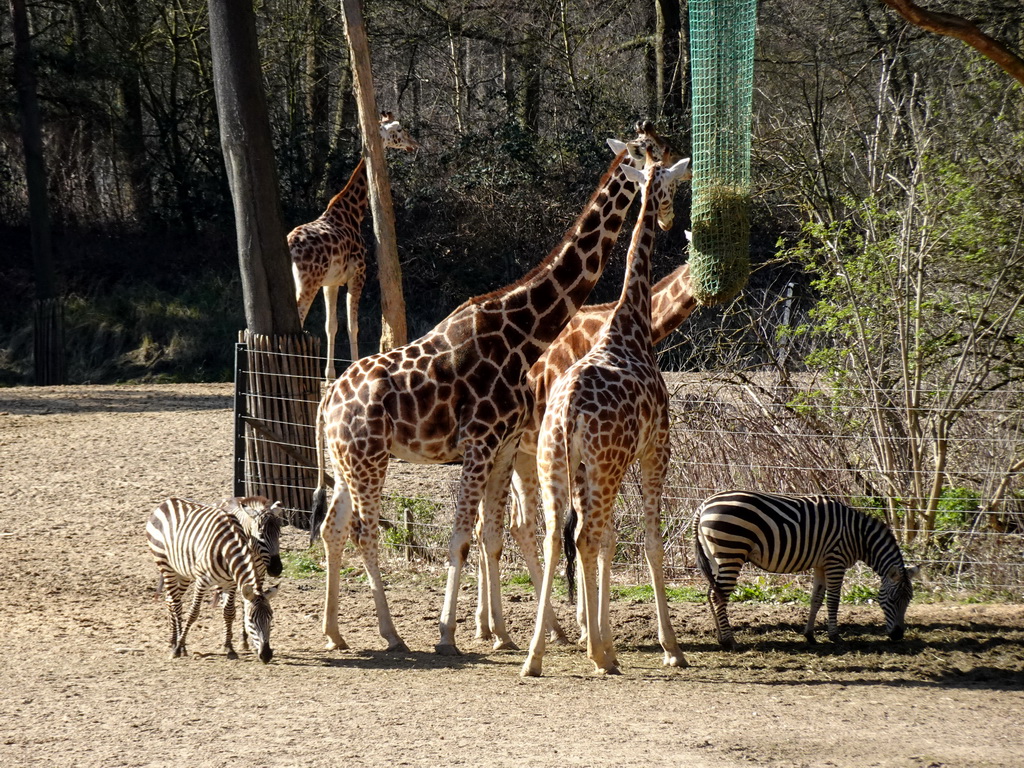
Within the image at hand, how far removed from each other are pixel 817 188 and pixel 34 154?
1597cm

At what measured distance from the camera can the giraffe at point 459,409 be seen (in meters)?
7.19

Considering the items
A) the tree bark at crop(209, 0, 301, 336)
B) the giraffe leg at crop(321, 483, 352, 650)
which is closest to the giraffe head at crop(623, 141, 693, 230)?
the giraffe leg at crop(321, 483, 352, 650)

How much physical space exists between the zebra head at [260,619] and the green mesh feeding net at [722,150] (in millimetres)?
3642

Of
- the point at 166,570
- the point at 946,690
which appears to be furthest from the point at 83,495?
the point at 946,690

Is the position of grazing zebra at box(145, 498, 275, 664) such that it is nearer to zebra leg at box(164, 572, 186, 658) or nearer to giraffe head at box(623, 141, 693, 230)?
zebra leg at box(164, 572, 186, 658)

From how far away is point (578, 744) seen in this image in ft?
17.3

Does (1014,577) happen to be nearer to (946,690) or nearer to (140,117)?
(946,690)

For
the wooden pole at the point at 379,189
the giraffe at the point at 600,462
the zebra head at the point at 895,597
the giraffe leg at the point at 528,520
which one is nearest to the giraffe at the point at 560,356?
the giraffe leg at the point at 528,520

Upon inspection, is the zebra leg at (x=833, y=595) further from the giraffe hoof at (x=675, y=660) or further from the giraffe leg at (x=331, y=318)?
the giraffe leg at (x=331, y=318)

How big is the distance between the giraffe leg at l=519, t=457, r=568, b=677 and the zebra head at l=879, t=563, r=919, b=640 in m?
2.27

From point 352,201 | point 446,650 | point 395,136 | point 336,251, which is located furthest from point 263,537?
point 352,201

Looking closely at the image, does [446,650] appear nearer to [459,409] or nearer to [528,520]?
[528,520]

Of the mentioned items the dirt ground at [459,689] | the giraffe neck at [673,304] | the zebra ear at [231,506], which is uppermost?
the giraffe neck at [673,304]

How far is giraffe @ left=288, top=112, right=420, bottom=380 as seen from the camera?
12786 mm
